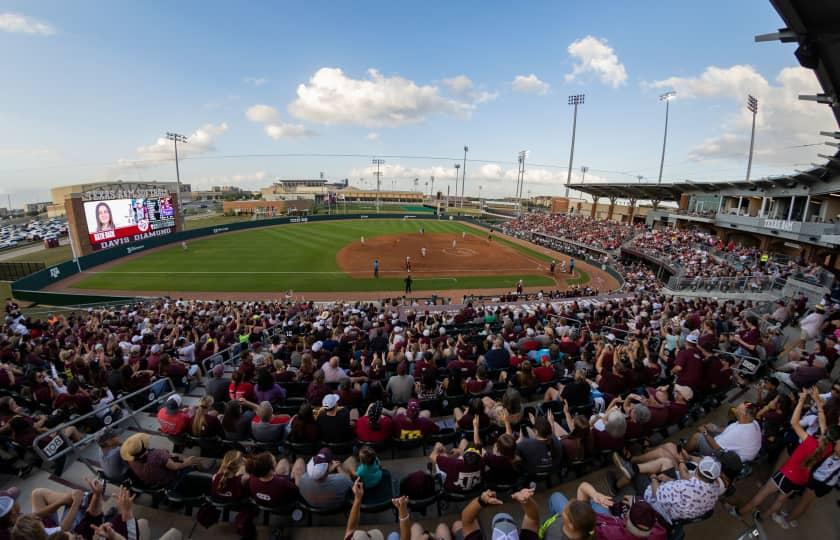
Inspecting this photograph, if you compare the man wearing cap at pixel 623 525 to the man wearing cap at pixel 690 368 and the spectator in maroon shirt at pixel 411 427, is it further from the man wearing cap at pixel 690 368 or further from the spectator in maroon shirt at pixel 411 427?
the man wearing cap at pixel 690 368

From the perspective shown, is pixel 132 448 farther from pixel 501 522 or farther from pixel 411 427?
pixel 501 522

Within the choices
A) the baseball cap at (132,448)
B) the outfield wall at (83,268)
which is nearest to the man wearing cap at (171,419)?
the baseball cap at (132,448)

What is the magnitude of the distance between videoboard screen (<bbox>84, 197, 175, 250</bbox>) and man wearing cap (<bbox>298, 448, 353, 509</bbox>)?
1599 inches

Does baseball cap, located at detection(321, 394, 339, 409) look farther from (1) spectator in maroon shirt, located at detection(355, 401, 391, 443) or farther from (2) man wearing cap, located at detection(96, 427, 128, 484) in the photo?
(2) man wearing cap, located at detection(96, 427, 128, 484)

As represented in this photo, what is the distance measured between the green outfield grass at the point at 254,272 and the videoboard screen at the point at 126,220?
287 centimetres

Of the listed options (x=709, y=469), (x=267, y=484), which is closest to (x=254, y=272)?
(x=267, y=484)

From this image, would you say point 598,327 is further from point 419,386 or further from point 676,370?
point 419,386

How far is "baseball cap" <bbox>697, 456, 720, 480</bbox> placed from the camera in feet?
10.2

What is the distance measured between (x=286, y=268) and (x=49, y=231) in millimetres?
62896

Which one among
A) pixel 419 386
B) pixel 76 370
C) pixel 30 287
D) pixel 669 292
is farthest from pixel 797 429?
pixel 30 287

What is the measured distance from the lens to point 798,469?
13.1 feet

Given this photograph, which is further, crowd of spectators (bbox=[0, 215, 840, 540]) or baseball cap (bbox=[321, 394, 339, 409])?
baseball cap (bbox=[321, 394, 339, 409])

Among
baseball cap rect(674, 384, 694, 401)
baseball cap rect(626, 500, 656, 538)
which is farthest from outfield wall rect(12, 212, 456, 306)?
baseball cap rect(674, 384, 694, 401)

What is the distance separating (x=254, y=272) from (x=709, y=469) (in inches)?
1249
